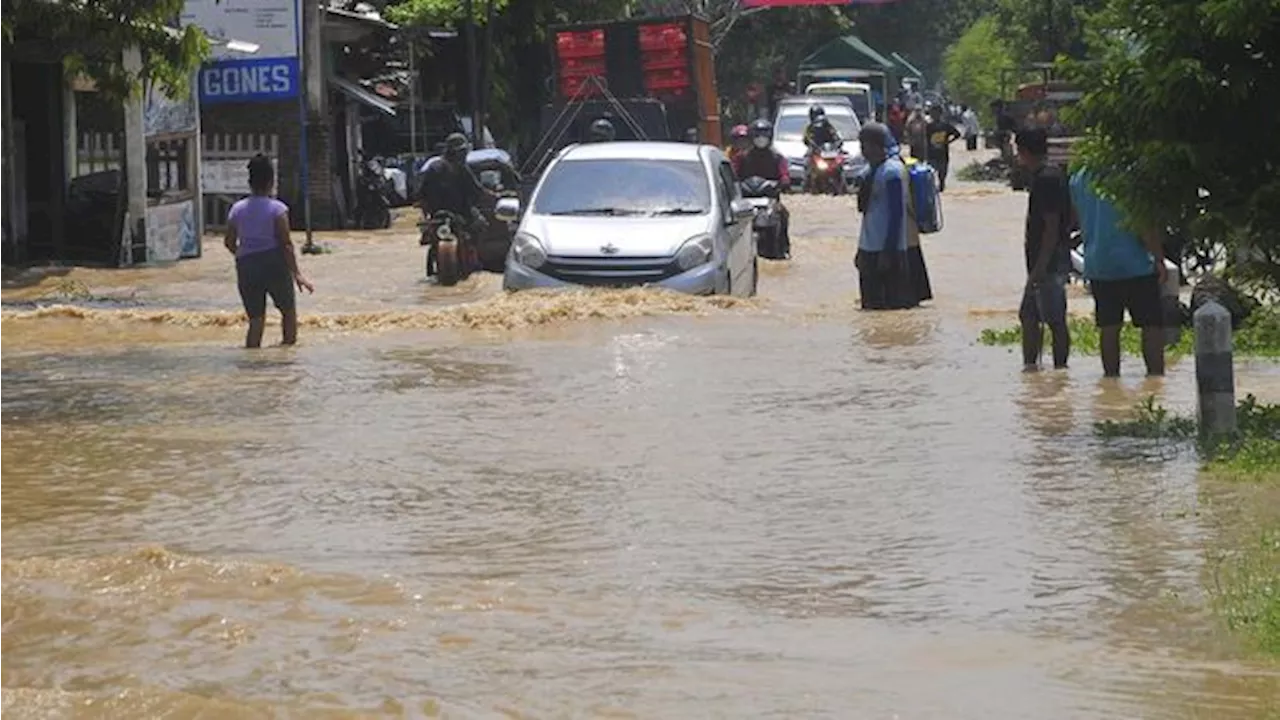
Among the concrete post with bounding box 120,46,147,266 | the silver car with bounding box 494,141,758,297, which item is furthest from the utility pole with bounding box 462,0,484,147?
the silver car with bounding box 494,141,758,297

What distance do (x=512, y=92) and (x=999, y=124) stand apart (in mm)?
10310

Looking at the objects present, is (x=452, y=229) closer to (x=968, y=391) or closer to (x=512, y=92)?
(x=968, y=391)

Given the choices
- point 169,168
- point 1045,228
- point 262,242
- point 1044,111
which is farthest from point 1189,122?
point 1044,111

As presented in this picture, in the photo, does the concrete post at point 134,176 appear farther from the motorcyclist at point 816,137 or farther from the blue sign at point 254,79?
the motorcyclist at point 816,137

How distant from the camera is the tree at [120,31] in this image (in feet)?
59.0

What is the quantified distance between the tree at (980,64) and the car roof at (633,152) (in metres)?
47.0

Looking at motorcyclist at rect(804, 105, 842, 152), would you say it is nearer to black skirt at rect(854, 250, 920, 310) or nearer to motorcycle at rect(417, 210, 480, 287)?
motorcycle at rect(417, 210, 480, 287)

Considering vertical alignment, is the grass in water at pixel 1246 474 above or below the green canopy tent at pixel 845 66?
below

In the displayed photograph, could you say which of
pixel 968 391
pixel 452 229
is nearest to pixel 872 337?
pixel 968 391

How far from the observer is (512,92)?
47781mm

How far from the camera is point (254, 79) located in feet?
108

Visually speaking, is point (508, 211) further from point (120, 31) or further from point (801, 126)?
point (801, 126)

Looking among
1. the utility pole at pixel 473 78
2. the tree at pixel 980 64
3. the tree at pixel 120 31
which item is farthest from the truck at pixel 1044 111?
the tree at pixel 980 64

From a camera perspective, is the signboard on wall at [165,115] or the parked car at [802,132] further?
the parked car at [802,132]
